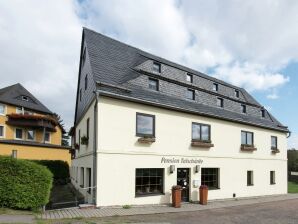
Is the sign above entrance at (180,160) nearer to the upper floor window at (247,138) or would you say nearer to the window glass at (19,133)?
the upper floor window at (247,138)

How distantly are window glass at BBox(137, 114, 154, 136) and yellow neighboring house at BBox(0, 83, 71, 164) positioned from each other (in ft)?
72.8

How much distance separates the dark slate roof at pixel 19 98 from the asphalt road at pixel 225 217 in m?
30.7

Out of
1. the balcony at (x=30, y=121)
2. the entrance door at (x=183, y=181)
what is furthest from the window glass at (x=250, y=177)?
the balcony at (x=30, y=121)

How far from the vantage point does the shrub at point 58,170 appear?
30091 mm

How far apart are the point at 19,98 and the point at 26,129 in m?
4.57

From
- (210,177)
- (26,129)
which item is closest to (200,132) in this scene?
(210,177)

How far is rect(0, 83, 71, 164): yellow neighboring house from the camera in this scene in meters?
34.2

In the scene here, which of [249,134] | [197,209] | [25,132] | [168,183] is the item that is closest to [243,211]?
[197,209]

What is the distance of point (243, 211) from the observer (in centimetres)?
1569

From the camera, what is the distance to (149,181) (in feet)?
52.6

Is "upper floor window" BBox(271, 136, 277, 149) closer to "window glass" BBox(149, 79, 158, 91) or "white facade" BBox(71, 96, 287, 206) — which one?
"white facade" BBox(71, 96, 287, 206)

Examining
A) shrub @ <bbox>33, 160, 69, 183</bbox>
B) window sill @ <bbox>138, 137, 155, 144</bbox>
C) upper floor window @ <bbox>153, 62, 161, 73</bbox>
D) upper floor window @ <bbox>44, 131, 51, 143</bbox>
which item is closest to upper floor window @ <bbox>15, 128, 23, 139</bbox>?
upper floor window @ <bbox>44, 131, 51, 143</bbox>

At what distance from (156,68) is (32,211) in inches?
430

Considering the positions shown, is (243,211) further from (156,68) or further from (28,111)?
(28,111)
